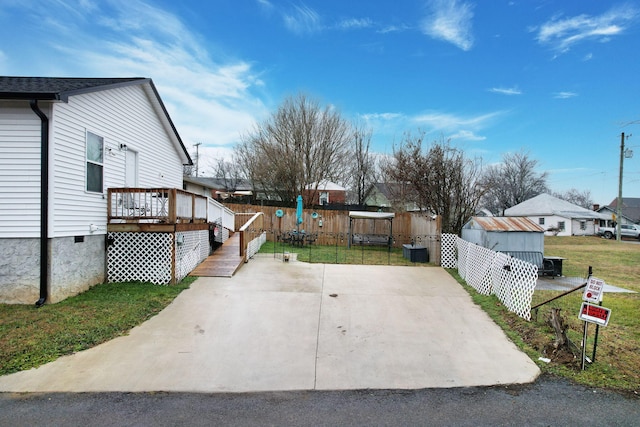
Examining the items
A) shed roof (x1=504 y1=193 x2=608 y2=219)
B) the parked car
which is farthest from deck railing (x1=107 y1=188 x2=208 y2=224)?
the parked car

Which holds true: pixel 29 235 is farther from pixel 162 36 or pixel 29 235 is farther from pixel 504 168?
pixel 504 168

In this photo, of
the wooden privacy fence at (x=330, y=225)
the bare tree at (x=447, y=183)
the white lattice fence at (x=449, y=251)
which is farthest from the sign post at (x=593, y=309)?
the wooden privacy fence at (x=330, y=225)

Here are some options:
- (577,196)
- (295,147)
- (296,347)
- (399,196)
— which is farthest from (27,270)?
(577,196)

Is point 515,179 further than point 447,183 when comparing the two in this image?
Yes

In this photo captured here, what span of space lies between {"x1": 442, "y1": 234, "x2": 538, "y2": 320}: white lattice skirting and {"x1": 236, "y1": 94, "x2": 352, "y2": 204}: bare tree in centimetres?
1442

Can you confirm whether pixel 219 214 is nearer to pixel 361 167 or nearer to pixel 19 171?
pixel 19 171

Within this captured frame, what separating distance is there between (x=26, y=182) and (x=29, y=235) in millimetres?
1056

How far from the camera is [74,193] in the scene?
7332mm

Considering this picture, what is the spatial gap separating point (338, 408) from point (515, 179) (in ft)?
161

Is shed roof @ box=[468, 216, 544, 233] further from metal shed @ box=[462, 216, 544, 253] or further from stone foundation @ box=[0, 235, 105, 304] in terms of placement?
stone foundation @ box=[0, 235, 105, 304]

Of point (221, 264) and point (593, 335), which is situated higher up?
point (221, 264)

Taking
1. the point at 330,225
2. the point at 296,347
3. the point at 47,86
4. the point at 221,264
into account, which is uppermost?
the point at 47,86

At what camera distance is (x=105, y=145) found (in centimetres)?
845

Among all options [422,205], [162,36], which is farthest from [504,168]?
[162,36]
